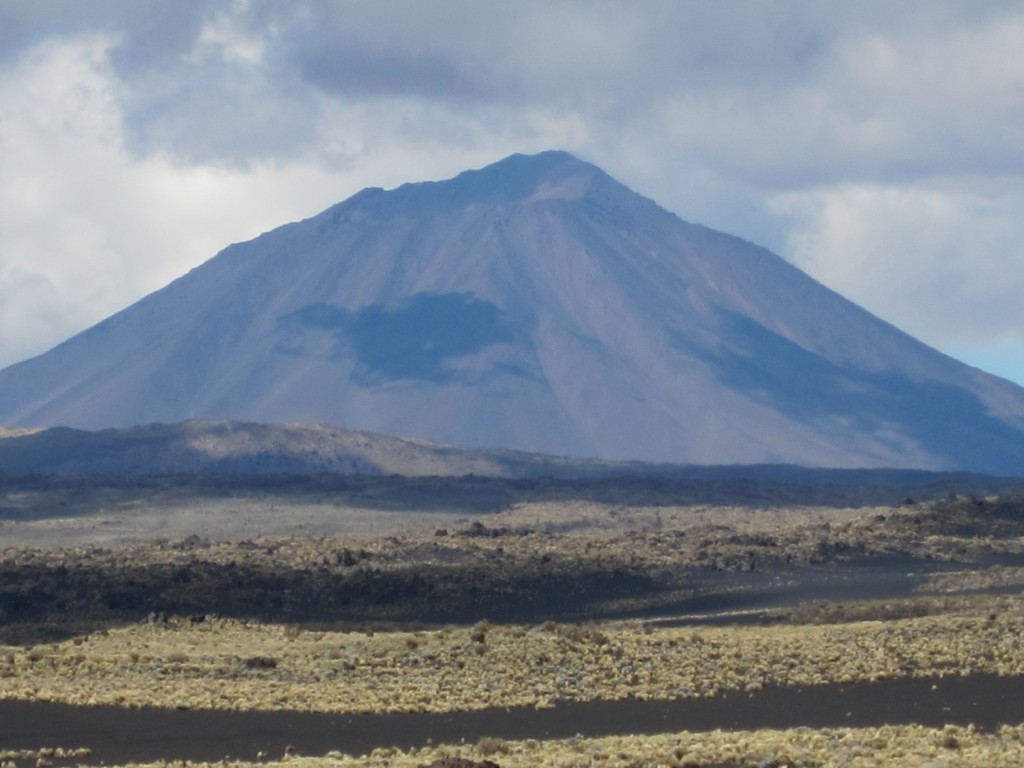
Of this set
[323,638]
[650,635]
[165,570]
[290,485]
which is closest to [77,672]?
[323,638]

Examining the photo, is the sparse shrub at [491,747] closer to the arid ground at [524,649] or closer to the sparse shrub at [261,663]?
the arid ground at [524,649]

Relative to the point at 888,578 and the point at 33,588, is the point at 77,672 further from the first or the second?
the point at 888,578

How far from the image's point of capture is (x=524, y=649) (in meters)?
32.2

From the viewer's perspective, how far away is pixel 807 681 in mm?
31406

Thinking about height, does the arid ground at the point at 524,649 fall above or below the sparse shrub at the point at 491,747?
above

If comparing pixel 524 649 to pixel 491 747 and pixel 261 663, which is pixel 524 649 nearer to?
pixel 261 663

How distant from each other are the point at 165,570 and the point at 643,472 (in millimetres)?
100786

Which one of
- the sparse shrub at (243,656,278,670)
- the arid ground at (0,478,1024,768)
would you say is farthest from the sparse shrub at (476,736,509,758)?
the sparse shrub at (243,656,278,670)

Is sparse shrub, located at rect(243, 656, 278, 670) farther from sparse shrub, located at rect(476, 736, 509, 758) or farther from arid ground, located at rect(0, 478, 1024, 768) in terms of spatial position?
sparse shrub, located at rect(476, 736, 509, 758)

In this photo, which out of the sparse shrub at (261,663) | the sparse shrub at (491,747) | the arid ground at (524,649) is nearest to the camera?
the sparse shrub at (491,747)

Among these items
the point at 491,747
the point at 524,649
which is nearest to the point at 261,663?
the point at 524,649

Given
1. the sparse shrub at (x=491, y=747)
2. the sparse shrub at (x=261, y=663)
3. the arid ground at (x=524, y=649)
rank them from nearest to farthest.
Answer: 1. the sparse shrub at (x=491, y=747)
2. the arid ground at (x=524, y=649)
3. the sparse shrub at (x=261, y=663)

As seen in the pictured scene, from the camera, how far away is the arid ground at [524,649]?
978 inches

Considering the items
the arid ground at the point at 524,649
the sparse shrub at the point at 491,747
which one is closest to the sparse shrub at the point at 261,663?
the arid ground at the point at 524,649
